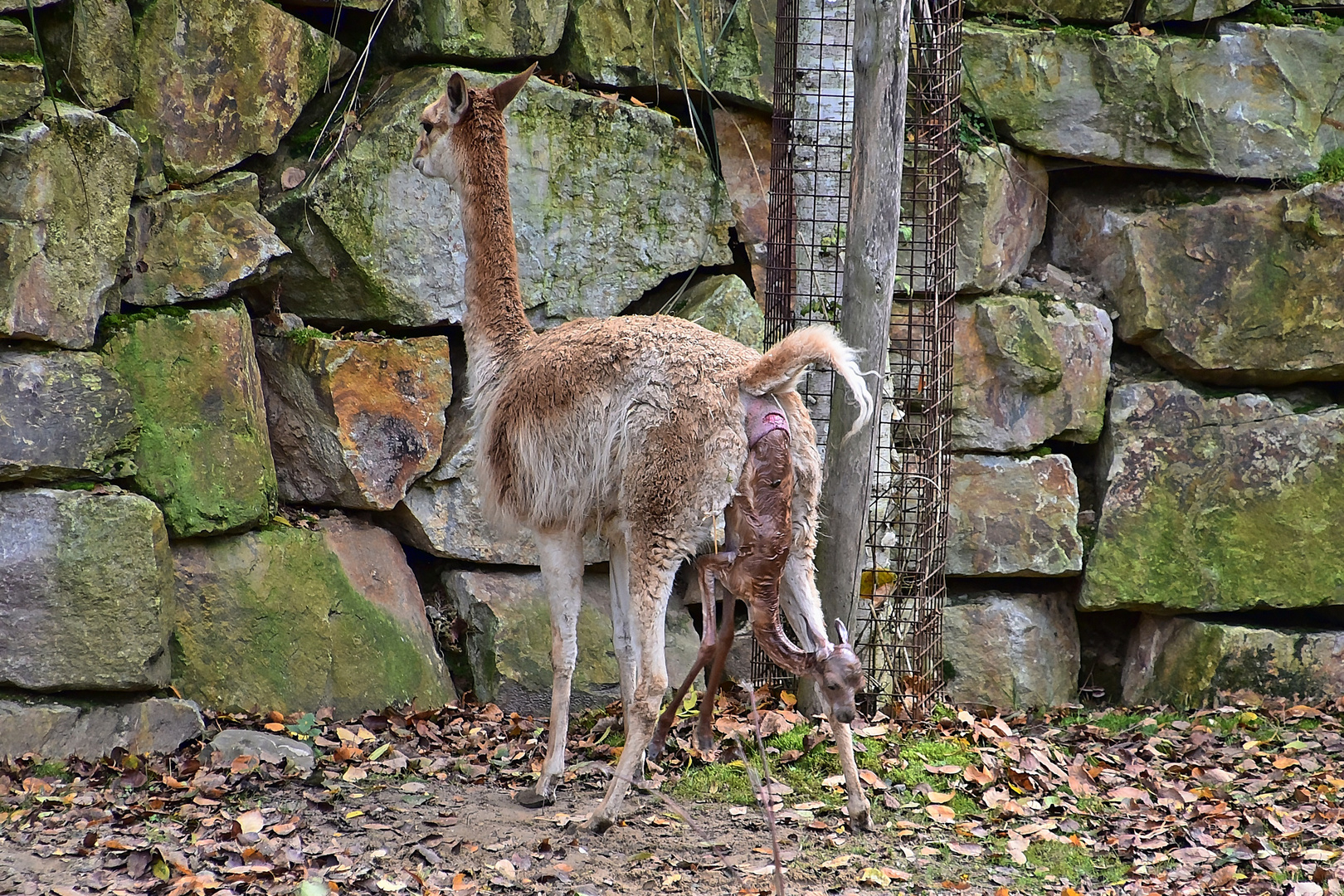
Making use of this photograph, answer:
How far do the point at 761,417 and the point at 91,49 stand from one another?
11.3 feet

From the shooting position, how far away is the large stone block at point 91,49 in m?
5.15

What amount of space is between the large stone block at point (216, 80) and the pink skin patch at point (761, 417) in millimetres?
3040

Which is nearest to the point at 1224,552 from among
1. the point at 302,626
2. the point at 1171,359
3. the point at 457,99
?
the point at 1171,359

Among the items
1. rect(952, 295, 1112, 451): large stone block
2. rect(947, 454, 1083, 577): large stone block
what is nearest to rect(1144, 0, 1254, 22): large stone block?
rect(952, 295, 1112, 451): large stone block

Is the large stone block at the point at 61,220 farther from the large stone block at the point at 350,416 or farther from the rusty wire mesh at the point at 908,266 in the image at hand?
the rusty wire mesh at the point at 908,266

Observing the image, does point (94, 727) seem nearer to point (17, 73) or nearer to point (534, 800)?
point (534, 800)

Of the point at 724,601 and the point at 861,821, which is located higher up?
the point at 724,601

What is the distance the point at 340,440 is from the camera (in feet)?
19.4

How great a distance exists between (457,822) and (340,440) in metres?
2.25

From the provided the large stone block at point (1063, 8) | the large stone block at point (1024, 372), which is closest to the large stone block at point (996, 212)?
the large stone block at point (1024, 372)

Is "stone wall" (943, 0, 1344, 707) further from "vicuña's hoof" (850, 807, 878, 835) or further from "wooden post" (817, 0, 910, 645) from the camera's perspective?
"vicuña's hoof" (850, 807, 878, 835)

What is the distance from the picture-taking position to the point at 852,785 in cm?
441

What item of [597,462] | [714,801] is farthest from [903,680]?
[597,462]

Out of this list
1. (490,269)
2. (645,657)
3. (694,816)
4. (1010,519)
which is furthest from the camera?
(1010,519)
